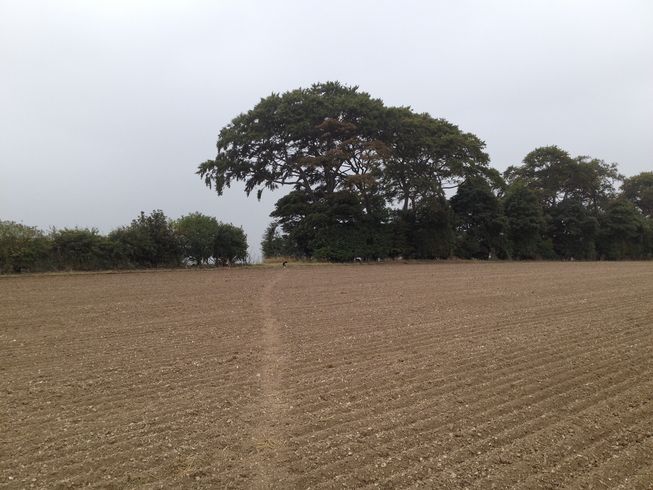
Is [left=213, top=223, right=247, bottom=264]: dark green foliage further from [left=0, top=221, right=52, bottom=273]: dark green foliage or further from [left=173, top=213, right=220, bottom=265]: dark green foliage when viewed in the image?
[left=0, top=221, right=52, bottom=273]: dark green foliage

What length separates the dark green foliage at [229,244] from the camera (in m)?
23.2

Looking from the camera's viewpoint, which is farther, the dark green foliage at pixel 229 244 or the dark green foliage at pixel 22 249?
the dark green foliage at pixel 229 244

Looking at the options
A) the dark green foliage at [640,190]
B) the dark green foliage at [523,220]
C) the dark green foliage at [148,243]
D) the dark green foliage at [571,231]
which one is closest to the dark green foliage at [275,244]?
the dark green foliage at [148,243]

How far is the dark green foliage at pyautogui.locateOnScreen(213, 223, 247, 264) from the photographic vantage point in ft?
76.0

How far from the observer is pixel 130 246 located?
2022 cm

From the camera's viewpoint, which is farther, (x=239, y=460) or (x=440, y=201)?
(x=440, y=201)

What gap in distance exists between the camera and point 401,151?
30.3 metres

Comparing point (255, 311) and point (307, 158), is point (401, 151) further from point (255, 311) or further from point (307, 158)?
point (255, 311)

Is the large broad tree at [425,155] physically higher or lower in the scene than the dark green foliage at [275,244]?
higher

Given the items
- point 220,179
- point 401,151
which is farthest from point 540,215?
point 220,179

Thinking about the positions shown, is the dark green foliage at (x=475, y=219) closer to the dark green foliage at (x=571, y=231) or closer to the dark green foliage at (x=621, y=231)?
the dark green foliage at (x=571, y=231)

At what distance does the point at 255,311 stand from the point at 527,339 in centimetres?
521

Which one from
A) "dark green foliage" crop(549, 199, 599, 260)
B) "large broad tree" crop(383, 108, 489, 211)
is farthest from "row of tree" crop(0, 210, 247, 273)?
"dark green foliage" crop(549, 199, 599, 260)

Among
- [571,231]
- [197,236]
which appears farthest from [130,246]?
[571,231]
